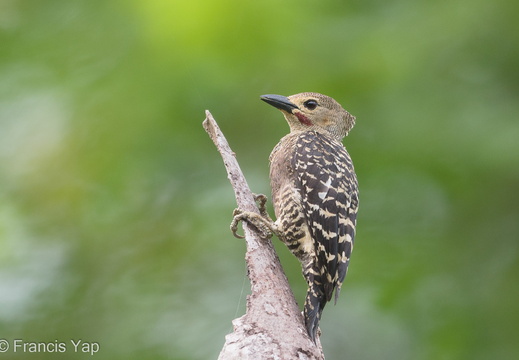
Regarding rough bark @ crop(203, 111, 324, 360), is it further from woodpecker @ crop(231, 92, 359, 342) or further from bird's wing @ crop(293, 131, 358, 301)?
bird's wing @ crop(293, 131, 358, 301)

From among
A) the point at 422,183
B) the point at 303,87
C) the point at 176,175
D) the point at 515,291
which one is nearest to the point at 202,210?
the point at 176,175

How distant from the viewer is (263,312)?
395 centimetres

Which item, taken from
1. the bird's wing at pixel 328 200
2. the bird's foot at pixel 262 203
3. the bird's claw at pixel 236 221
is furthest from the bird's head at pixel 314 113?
the bird's claw at pixel 236 221

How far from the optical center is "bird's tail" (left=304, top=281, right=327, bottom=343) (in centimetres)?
422

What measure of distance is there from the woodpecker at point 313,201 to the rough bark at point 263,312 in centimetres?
16

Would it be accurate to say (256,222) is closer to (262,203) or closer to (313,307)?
(262,203)

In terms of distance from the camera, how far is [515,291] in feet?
15.5
